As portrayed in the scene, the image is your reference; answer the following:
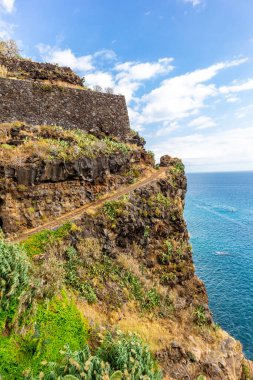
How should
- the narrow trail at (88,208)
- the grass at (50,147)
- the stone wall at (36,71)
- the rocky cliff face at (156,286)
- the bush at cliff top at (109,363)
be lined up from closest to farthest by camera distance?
the bush at cliff top at (109,363), the rocky cliff face at (156,286), the narrow trail at (88,208), the grass at (50,147), the stone wall at (36,71)

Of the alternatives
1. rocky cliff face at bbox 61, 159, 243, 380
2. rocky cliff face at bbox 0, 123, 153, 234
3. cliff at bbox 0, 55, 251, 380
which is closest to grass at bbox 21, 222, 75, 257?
cliff at bbox 0, 55, 251, 380

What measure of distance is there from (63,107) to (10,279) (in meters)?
18.5

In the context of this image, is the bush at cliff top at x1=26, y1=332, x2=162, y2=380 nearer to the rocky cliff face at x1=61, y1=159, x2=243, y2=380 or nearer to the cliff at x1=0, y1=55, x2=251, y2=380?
the cliff at x1=0, y1=55, x2=251, y2=380

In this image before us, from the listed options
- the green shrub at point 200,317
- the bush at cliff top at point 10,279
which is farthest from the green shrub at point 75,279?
the green shrub at point 200,317

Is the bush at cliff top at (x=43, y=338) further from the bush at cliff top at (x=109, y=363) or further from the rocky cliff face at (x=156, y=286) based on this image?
the rocky cliff face at (x=156, y=286)

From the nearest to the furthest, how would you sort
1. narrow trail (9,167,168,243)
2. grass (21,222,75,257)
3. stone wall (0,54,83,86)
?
grass (21,222,75,257)
narrow trail (9,167,168,243)
stone wall (0,54,83,86)

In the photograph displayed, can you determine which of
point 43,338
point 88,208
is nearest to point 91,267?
point 88,208

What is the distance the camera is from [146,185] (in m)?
21.9

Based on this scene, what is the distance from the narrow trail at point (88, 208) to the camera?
49.5ft

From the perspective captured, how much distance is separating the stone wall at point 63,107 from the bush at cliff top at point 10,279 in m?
14.7

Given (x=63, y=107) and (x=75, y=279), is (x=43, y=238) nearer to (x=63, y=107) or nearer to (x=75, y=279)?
(x=75, y=279)

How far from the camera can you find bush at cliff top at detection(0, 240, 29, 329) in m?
8.66

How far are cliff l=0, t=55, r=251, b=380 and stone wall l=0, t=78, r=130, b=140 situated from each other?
137mm

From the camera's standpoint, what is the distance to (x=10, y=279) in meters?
9.12
